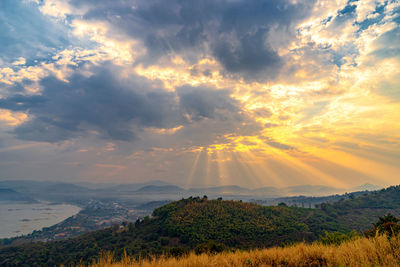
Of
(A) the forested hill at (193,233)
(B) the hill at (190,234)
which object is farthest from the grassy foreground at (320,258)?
(B) the hill at (190,234)

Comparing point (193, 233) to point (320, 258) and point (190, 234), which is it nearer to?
point (190, 234)

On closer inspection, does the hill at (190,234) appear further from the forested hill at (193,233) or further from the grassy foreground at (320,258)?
the grassy foreground at (320,258)

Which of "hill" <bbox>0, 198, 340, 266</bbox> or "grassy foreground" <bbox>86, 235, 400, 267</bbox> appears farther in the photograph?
"hill" <bbox>0, 198, 340, 266</bbox>

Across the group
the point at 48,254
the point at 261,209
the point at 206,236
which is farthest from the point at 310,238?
the point at 48,254

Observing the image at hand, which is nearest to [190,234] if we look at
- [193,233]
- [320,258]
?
[193,233]

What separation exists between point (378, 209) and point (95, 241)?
459 ft

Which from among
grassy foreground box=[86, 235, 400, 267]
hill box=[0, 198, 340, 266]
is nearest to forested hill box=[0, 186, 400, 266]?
hill box=[0, 198, 340, 266]

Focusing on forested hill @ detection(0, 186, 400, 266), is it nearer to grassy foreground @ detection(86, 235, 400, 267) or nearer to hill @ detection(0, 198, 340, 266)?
hill @ detection(0, 198, 340, 266)

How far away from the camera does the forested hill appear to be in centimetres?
5625

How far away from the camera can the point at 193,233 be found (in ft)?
198

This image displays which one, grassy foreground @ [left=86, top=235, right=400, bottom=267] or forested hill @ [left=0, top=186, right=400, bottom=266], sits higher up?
grassy foreground @ [left=86, top=235, right=400, bottom=267]

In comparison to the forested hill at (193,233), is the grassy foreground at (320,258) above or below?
above

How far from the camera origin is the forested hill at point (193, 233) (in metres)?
56.2

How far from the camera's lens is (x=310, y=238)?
6125cm
